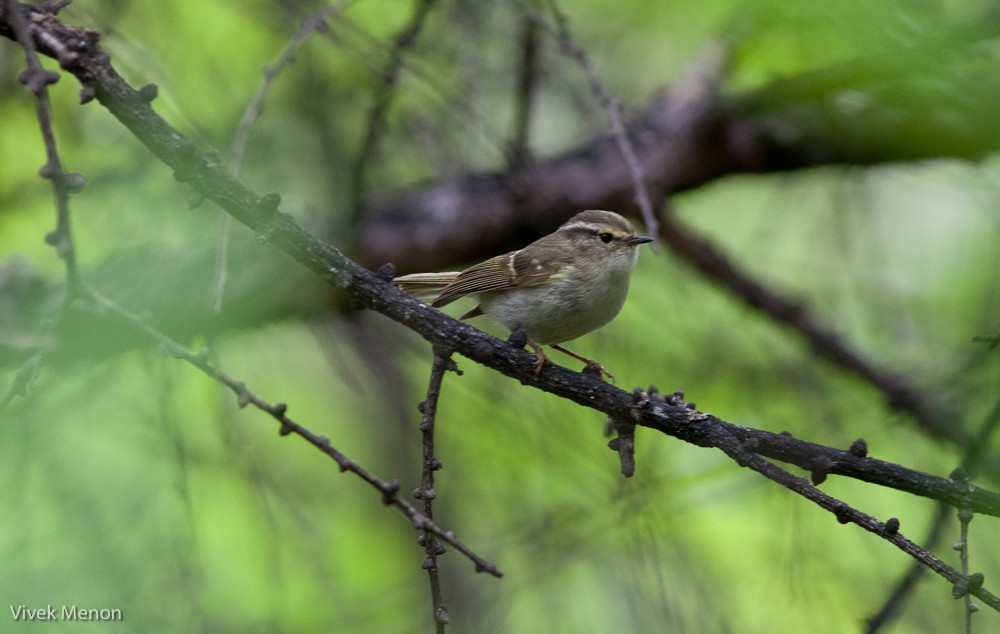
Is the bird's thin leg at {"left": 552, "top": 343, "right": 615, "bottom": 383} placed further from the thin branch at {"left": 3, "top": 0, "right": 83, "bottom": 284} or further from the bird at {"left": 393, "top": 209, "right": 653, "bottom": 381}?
the thin branch at {"left": 3, "top": 0, "right": 83, "bottom": 284}

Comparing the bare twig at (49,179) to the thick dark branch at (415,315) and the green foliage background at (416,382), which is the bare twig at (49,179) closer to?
the thick dark branch at (415,315)

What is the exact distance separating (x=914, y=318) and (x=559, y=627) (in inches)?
147

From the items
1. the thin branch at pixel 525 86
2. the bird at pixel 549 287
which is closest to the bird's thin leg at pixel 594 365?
the bird at pixel 549 287

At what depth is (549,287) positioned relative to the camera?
Answer: 384 cm

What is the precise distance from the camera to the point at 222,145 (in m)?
4.64

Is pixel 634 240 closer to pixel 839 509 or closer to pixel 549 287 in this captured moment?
pixel 549 287

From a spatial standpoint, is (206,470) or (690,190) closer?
(206,470)

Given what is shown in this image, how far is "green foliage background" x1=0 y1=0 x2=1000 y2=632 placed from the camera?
3.57m

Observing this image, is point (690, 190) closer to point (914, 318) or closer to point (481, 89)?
point (481, 89)

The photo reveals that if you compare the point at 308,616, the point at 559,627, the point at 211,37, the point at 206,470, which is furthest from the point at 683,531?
the point at 211,37

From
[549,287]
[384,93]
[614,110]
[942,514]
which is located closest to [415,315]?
[614,110]

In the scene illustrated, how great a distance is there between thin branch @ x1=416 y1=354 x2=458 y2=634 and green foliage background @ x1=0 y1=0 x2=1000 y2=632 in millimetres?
683

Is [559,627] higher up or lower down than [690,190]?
→ lower down

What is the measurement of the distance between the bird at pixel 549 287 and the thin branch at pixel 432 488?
1265 mm
